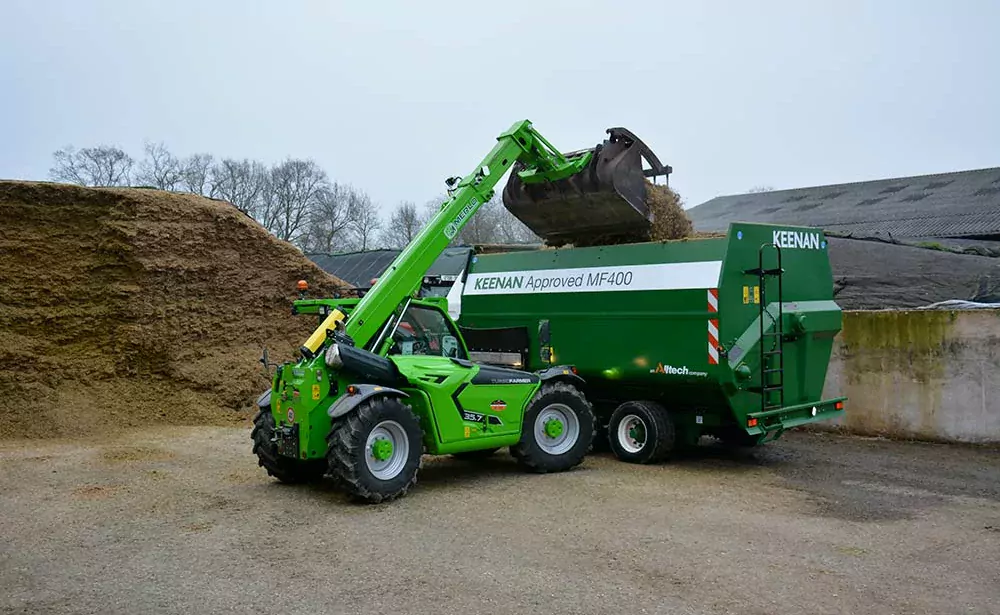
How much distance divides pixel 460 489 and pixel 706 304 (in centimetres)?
317

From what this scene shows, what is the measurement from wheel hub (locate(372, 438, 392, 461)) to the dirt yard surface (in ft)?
1.46

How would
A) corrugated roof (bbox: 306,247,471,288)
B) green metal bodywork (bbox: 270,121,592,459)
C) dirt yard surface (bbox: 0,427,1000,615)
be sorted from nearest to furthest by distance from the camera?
dirt yard surface (bbox: 0,427,1000,615) < green metal bodywork (bbox: 270,121,592,459) < corrugated roof (bbox: 306,247,471,288)

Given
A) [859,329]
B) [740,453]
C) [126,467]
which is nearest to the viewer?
[126,467]

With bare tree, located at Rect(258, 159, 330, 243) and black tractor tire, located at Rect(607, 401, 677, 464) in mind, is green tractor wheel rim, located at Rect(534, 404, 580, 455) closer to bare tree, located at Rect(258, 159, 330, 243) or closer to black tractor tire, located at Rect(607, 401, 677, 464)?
black tractor tire, located at Rect(607, 401, 677, 464)

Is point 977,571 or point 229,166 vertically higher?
point 229,166

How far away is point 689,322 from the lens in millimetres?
9078

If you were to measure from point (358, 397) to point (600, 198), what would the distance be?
3.98 metres

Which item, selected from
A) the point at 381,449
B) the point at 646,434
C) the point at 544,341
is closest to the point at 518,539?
the point at 381,449

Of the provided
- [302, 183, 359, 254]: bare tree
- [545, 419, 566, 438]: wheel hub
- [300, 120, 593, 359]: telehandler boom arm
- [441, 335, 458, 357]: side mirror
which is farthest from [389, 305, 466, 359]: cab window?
[302, 183, 359, 254]: bare tree

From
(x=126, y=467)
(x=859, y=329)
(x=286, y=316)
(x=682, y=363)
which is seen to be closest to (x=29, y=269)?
(x=286, y=316)

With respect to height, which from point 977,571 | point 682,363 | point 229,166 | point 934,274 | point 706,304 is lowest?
point 977,571

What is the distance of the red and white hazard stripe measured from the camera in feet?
29.0

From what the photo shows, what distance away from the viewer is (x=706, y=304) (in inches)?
351

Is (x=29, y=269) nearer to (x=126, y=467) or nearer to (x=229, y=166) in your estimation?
(x=126, y=467)
